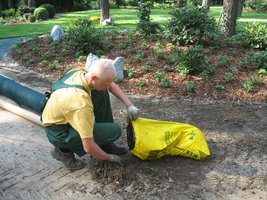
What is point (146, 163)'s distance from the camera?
3500 mm

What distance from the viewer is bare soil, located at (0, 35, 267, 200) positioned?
310cm

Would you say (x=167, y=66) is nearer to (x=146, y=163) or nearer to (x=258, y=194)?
(x=146, y=163)

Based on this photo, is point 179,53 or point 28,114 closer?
point 28,114

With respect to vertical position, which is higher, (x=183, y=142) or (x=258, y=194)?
(x=183, y=142)

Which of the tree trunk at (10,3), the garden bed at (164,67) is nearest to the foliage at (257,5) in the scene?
the tree trunk at (10,3)

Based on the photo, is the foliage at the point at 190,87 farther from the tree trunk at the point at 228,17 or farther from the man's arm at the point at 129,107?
the tree trunk at the point at 228,17

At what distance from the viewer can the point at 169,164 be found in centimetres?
349

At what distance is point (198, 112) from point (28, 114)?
7.15 feet

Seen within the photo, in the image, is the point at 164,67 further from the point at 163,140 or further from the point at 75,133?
the point at 75,133

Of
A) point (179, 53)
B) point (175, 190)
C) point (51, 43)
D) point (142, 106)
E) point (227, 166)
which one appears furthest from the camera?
point (51, 43)

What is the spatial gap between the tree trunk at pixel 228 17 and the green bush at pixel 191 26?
0.81m

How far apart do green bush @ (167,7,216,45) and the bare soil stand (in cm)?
Result: 228

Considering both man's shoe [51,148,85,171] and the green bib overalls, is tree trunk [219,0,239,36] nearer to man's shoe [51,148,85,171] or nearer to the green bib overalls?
the green bib overalls

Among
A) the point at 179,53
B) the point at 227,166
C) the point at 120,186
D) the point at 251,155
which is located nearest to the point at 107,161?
the point at 120,186
